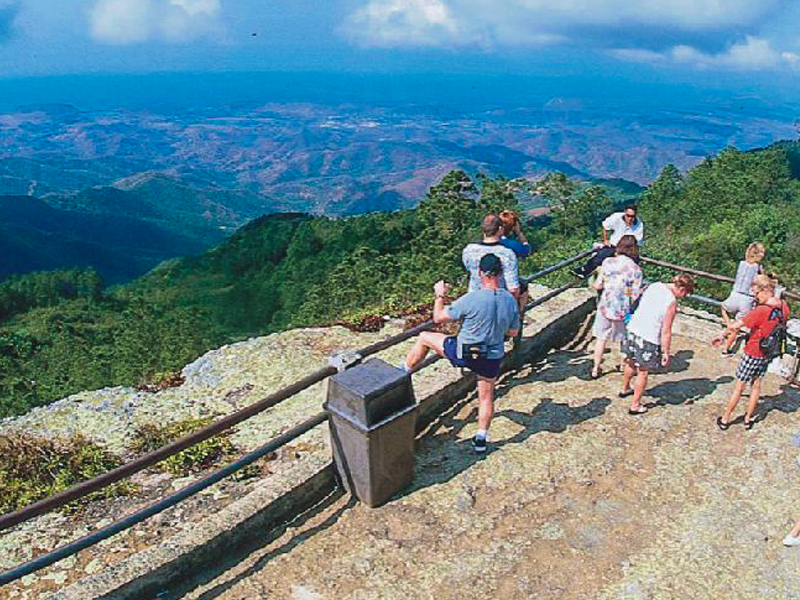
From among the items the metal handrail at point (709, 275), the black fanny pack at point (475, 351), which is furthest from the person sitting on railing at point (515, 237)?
the metal handrail at point (709, 275)

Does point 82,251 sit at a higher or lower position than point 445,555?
lower

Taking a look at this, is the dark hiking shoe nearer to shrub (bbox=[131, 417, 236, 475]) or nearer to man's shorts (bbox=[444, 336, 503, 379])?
man's shorts (bbox=[444, 336, 503, 379])

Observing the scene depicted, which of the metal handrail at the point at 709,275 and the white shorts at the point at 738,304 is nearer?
the metal handrail at the point at 709,275

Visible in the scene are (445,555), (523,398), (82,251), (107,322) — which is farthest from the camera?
(82,251)

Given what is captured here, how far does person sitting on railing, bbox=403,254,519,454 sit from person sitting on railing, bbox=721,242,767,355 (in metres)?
3.77

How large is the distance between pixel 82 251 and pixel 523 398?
14183cm

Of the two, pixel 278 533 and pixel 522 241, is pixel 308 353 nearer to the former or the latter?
pixel 522 241

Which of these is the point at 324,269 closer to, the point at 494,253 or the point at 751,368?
the point at 494,253

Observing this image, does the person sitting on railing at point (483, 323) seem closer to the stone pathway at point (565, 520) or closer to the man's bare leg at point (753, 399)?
the stone pathway at point (565, 520)

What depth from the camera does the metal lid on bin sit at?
4793 millimetres

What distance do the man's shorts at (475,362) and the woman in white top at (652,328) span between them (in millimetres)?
1732

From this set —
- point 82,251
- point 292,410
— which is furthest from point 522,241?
point 82,251

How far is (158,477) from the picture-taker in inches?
301

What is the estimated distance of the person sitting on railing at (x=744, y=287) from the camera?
25.7ft
